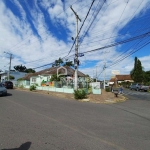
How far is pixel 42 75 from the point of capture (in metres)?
40.2

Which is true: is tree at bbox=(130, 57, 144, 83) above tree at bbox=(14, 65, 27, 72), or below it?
below

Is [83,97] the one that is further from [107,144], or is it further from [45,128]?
[107,144]

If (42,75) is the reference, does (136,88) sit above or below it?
below

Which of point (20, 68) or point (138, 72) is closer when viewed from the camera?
point (138, 72)

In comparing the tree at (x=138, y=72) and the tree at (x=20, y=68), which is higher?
the tree at (x=20, y=68)

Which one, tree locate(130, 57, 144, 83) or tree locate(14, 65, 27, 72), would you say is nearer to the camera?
tree locate(130, 57, 144, 83)

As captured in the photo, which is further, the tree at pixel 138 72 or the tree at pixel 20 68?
the tree at pixel 20 68

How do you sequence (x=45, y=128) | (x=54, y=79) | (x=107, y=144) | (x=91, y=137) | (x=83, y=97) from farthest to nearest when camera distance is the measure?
(x=54, y=79) < (x=83, y=97) < (x=45, y=128) < (x=91, y=137) < (x=107, y=144)

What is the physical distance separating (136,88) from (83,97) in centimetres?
2633

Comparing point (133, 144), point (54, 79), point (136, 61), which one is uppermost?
point (136, 61)

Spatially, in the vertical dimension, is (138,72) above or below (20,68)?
below

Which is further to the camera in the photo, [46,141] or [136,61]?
[136,61]

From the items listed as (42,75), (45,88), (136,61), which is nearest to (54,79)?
(45,88)

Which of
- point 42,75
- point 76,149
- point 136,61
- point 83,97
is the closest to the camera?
point 76,149
